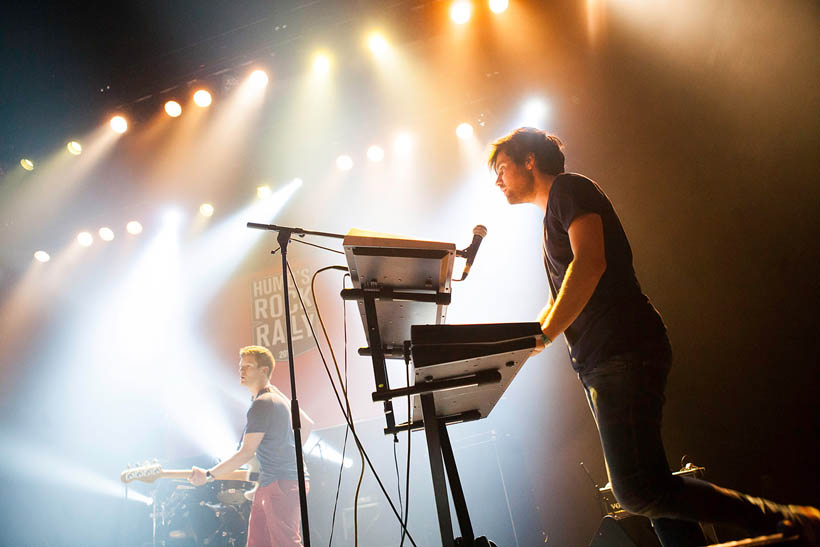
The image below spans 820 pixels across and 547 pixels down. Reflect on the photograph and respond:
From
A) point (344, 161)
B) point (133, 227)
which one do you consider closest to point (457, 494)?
point (344, 161)

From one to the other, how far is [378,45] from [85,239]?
5.48 m

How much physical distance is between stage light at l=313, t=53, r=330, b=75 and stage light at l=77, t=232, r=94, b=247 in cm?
468

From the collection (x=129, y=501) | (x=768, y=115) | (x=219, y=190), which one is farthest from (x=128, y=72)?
(x=768, y=115)

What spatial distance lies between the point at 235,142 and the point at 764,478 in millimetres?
6435

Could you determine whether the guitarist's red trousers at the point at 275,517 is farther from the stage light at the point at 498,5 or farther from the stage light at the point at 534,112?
the stage light at the point at 498,5

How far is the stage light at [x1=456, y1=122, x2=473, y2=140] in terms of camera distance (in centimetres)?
566

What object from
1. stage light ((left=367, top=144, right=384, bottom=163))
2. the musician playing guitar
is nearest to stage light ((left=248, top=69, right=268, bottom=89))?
stage light ((left=367, top=144, right=384, bottom=163))

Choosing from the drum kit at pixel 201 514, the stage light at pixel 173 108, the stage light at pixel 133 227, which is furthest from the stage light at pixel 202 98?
the drum kit at pixel 201 514

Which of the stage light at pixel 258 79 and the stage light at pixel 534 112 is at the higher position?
the stage light at pixel 258 79

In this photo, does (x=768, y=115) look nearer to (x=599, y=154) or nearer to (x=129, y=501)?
(x=599, y=154)

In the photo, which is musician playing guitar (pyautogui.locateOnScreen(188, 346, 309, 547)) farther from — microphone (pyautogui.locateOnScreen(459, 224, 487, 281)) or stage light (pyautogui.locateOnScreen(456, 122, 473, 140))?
stage light (pyautogui.locateOnScreen(456, 122, 473, 140))

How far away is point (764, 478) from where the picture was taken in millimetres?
2990

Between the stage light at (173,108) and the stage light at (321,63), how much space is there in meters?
1.65

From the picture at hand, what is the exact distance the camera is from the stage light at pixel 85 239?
6969 millimetres
